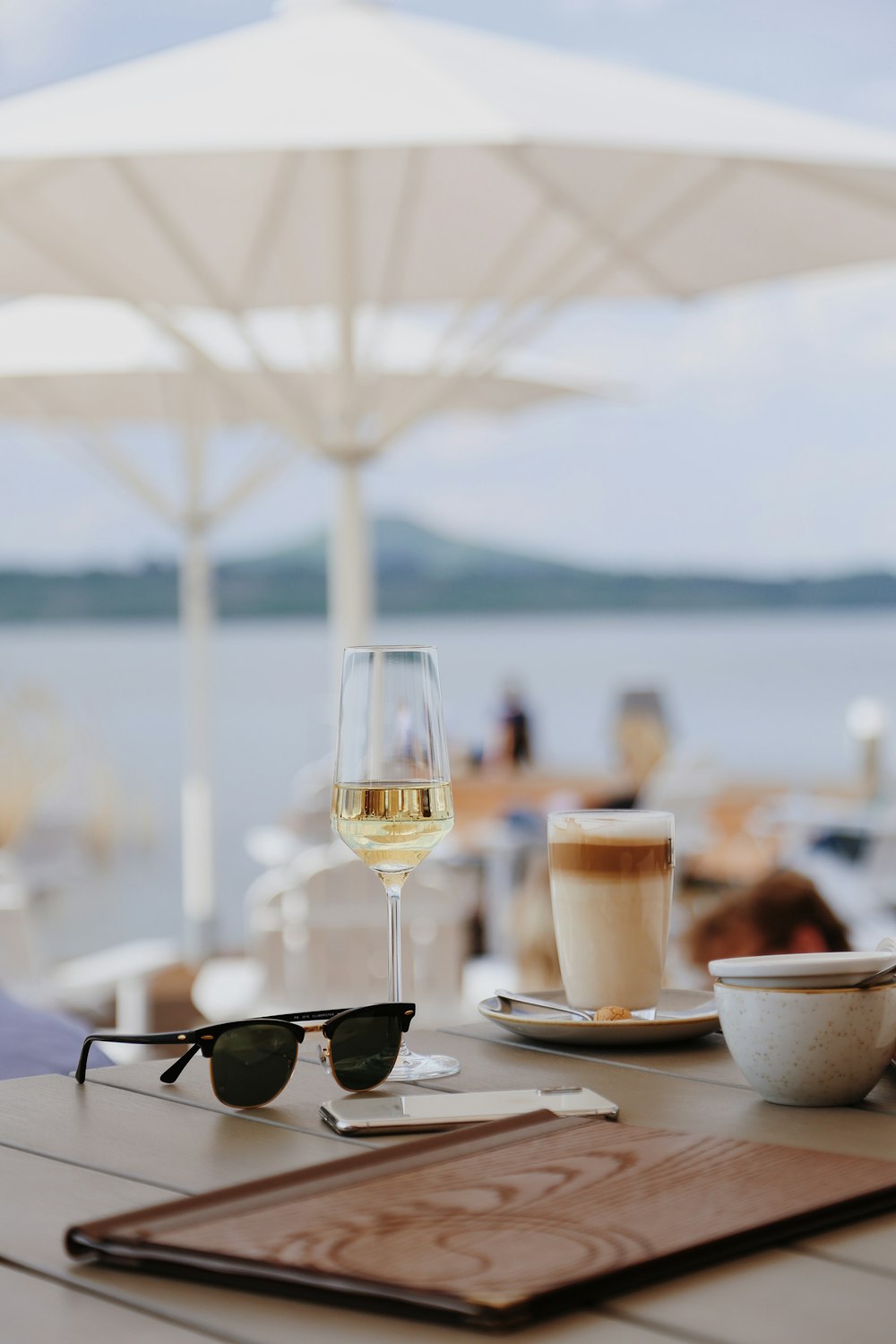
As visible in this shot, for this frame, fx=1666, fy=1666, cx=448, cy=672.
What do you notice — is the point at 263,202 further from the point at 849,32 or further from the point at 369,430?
the point at 849,32

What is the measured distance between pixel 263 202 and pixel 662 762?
12.5ft

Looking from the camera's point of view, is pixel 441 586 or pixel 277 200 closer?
pixel 277 200

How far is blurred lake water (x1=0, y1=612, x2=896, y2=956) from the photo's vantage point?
74.5 ft

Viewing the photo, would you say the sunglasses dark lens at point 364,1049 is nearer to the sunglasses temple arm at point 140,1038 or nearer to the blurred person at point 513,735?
the sunglasses temple arm at point 140,1038

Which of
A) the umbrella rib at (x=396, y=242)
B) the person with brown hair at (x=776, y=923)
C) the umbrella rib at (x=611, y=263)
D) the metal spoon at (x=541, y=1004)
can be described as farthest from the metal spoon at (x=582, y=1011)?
the umbrella rib at (x=396, y=242)

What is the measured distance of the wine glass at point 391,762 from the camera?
3.77 ft

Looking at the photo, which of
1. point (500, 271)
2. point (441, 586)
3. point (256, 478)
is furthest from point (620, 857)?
point (441, 586)

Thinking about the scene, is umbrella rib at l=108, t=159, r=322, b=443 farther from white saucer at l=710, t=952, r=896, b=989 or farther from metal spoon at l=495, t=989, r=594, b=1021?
white saucer at l=710, t=952, r=896, b=989

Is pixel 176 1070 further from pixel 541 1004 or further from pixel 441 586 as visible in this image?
pixel 441 586

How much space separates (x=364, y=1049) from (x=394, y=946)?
7 cm

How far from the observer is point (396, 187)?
4891mm

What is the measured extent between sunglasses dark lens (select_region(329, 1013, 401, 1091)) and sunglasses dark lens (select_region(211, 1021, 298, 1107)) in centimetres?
3

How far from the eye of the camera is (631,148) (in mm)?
3451

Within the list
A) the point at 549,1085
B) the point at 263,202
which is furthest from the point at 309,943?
the point at 549,1085
